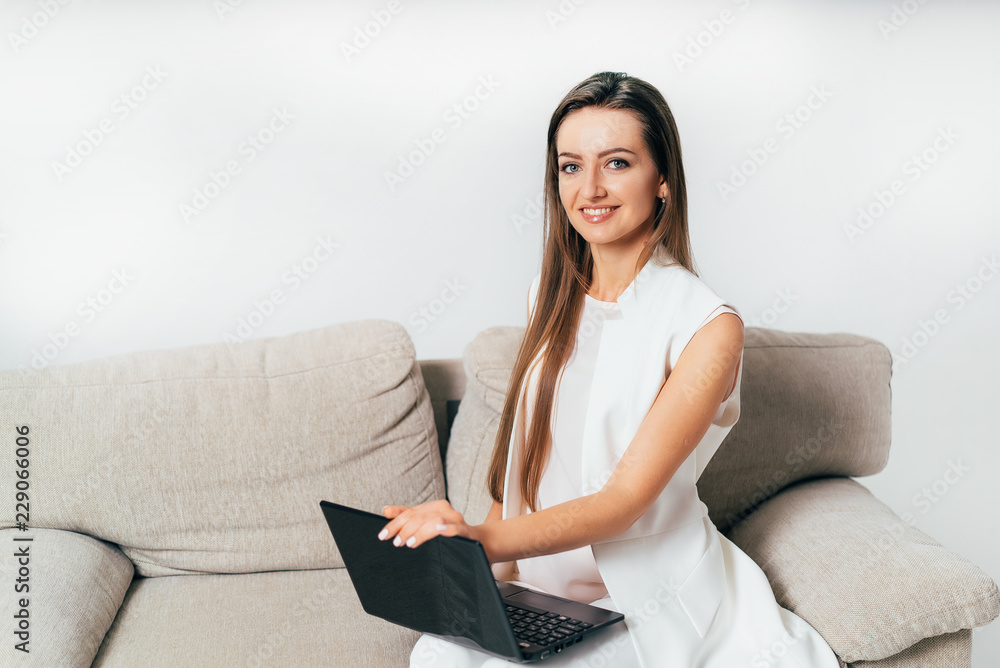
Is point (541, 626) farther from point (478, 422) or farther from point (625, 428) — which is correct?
point (478, 422)

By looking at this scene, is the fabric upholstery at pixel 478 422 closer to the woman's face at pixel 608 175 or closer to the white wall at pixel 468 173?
the woman's face at pixel 608 175

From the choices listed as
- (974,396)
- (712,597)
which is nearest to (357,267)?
(712,597)

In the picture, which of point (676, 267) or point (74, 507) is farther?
point (74, 507)

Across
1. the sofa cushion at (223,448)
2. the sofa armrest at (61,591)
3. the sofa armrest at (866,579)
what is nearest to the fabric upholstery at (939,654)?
the sofa armrest at (866,579)

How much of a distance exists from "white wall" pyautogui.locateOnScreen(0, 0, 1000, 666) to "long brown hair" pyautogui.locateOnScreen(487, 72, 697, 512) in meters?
1.12

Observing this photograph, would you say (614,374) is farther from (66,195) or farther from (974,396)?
(974,396)

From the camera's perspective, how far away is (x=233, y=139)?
2398mm

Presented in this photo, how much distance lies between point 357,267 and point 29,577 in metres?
1.31

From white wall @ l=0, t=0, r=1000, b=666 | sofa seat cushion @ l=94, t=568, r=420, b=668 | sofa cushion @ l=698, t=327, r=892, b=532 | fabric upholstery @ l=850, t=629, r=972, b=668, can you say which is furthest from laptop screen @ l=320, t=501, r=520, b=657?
white wall @ l=0, t=0, r=1000, b=666

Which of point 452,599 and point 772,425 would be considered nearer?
point 452,599

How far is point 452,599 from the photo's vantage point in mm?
1116

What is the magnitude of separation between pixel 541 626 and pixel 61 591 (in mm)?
875

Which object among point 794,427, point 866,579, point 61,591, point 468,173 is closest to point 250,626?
point 61,591

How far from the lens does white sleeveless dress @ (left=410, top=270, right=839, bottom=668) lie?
1.23m
